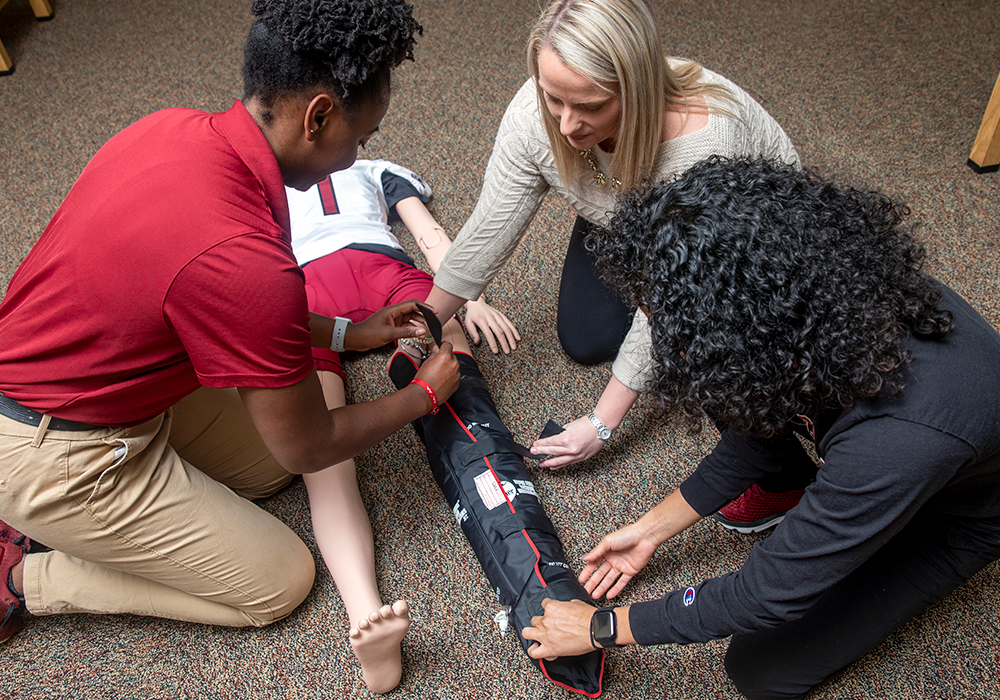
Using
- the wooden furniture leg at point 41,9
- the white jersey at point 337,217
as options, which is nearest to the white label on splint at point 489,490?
the white jersey at point 337,217

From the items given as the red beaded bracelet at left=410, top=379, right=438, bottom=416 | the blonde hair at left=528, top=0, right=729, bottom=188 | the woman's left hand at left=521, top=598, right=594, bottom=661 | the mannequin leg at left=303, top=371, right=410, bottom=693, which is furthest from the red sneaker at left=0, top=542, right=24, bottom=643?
the blonde hair at left=528, top=0, right=729, bottom=188

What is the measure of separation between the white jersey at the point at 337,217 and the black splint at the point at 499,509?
0.36 m

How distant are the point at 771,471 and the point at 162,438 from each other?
2.93 ft

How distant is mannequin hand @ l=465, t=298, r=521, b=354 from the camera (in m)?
1.50

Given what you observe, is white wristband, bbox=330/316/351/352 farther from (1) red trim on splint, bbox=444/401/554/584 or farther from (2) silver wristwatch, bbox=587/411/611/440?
(2) silver wristwatch, bbox=587/411/611/440

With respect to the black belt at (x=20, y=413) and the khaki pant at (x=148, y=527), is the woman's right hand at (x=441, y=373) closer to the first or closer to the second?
the khaki pant at (x=148, y=527)

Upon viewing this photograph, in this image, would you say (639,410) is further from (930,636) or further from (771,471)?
(930,636)

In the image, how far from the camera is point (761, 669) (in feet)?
3.21

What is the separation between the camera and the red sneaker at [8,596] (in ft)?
3.59

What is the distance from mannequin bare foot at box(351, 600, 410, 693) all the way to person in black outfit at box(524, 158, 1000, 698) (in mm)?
351

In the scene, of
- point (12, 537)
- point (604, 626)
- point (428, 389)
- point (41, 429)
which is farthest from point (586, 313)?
point (12, 537)

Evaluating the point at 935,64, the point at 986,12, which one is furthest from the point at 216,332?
the point at 986,12

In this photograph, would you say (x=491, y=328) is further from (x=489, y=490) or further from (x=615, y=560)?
(x=615, y=560)

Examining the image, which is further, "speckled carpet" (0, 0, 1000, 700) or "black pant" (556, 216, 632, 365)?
"black pant" (556, 216, 632, 365)
